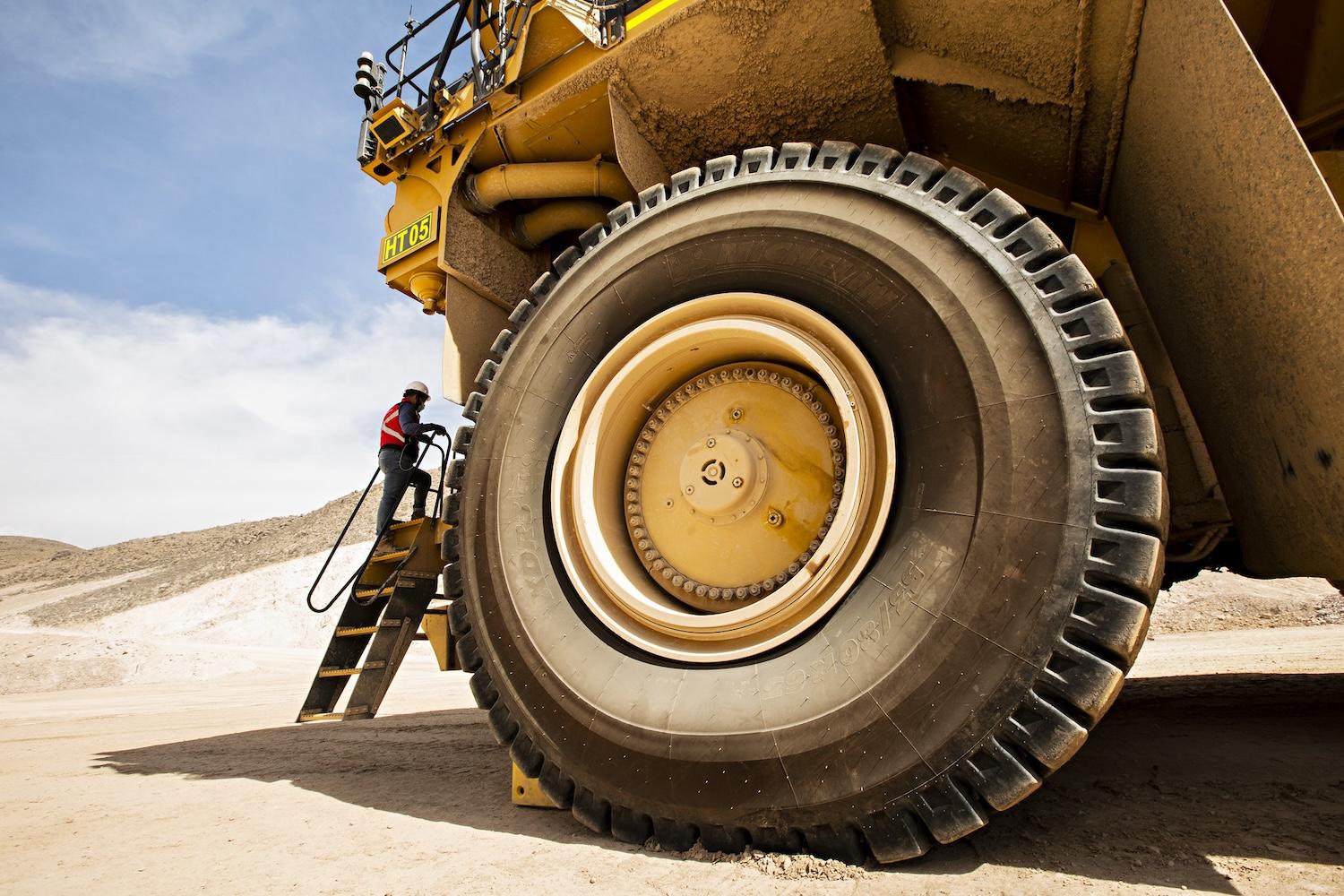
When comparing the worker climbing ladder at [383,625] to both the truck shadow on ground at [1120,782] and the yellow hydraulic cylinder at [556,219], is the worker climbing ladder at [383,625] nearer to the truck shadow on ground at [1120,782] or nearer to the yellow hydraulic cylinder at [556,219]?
the truck shadow on ground at [1120,782]

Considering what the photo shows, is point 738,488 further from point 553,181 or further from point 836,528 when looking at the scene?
point 553,181

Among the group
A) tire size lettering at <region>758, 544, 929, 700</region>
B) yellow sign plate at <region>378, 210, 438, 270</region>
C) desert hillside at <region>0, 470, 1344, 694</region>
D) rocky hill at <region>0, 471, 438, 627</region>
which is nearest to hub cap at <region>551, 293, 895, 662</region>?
tire size lettering at <region>758, 544, 929, 700</region>

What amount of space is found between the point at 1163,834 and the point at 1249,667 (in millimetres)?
5429

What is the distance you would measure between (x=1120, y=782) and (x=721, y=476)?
1.45 metres

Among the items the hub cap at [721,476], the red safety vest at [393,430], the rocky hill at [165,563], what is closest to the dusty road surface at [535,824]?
the hub cap at [721,476]

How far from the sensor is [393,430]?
486 centimetres

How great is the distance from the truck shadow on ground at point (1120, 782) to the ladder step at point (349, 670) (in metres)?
0.34

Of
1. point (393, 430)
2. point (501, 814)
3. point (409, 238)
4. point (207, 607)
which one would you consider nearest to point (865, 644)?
point (501, 814)

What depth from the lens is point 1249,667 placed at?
556 centimetres

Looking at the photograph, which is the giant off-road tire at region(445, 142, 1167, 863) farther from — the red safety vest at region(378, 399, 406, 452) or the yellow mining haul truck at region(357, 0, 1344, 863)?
the red safety vest at region(378, 399, 406, 452)

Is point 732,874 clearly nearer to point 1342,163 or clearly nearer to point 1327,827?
point 1327,827

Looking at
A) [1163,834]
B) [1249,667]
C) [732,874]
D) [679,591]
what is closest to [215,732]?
[679,591]

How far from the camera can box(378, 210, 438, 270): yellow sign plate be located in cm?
307

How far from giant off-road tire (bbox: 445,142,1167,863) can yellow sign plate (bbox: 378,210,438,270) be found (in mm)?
1025
